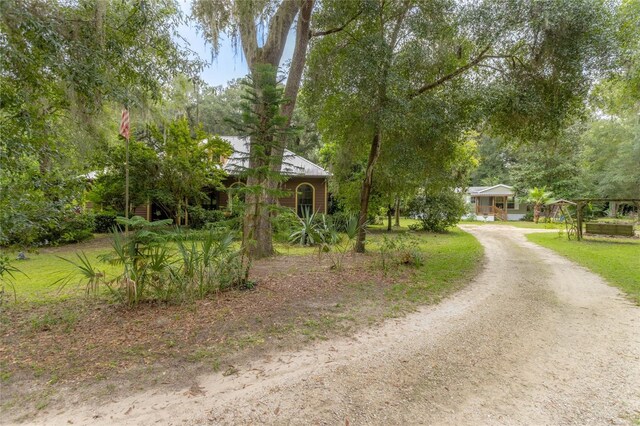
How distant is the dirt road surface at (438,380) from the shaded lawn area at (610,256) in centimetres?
227

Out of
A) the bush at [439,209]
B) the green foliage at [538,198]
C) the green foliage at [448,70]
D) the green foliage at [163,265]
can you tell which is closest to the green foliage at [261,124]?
the green foliage at [163,265]

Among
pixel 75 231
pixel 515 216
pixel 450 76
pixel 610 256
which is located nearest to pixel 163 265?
pixel 450 76

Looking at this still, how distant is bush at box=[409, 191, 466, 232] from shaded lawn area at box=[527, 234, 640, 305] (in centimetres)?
368

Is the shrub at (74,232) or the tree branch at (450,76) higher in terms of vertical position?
the tree branch at (450,76)

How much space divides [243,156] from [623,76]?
8088mm

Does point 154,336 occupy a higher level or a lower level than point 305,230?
lower

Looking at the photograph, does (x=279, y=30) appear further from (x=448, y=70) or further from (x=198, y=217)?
(x=198, y=217)

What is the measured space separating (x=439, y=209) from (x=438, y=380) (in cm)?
1465

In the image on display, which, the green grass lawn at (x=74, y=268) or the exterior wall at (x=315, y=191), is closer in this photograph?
the green grass lawn at (x=74, y=268)

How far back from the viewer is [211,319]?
4.21 metres

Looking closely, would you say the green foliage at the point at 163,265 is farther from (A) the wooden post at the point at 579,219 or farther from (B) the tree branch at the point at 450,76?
(A) the wooden post at the point at 579,219

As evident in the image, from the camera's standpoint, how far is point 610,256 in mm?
9359

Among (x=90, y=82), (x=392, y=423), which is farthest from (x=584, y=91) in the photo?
(x=90, y=82)

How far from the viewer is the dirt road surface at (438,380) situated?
242cm
